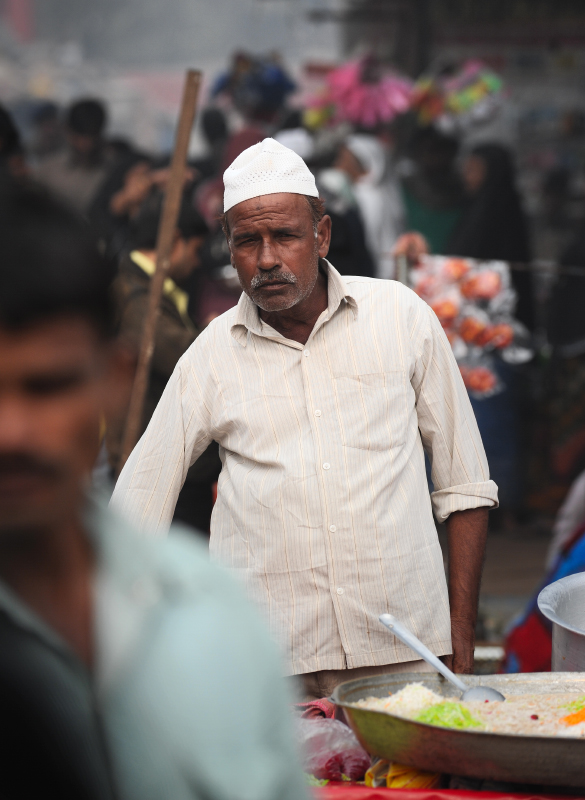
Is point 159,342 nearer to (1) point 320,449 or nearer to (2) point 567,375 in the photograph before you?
(1) point 320,449

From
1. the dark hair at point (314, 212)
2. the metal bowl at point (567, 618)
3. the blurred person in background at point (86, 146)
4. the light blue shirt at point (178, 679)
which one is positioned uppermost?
the blurred person in background at point (86, 146)

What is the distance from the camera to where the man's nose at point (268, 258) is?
2254 mm

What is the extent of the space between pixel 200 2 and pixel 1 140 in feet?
8.58

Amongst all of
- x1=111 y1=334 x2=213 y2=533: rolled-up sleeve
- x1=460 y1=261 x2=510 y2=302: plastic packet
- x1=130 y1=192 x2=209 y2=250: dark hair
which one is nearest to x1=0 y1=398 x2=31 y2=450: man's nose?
x1=111 y1=334 x2=213 y2=533: rolled-up sleeve

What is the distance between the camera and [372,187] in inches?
235

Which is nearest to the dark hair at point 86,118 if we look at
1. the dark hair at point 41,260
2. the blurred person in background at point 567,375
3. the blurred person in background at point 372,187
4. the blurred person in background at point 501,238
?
the blurred person in background at point 372,187

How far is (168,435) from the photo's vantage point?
2266 millimetres

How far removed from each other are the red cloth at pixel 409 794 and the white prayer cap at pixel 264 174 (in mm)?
1258

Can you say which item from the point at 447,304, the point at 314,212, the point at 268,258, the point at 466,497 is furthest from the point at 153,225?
the point at 466,497

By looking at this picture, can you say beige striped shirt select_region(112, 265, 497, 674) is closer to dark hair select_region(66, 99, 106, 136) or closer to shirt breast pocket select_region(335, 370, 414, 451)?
shirt breast pocket select_region(335, 370, 414, 451)

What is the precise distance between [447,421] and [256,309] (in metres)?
0.50

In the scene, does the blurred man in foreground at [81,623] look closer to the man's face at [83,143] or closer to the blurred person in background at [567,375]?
the blurred person in background at [567,375]

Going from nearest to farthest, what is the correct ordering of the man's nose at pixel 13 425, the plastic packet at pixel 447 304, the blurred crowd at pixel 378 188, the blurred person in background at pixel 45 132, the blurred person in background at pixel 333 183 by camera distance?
1. the man's nose at pixel 13 425
2. the plastic packet at pixel 447 304
3. the blurred person in background at pixel 333 183
4. the blurred crowd at pixel 378 188
5. the blurred person in background at pixel 45 132

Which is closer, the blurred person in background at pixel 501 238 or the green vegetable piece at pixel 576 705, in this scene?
the green vegetable piece at pixel 576 705
